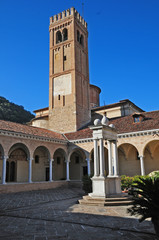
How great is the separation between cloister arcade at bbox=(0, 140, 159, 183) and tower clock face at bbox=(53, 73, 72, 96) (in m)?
7.97

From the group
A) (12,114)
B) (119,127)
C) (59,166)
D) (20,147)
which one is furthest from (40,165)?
(12,114)

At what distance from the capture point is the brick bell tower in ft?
90.8

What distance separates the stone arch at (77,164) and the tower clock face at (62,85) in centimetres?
784

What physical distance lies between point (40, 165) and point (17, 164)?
2769 mm

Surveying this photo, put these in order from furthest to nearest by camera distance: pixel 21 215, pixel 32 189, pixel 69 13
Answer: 1. pixel 69 13
2. pixel 32 189
3. pixel 21 215

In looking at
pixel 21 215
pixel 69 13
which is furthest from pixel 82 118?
pixel 21 215

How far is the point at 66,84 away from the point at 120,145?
11602mm

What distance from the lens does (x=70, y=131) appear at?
26.9m

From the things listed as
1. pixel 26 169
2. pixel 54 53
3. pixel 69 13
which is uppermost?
pixel 69 13

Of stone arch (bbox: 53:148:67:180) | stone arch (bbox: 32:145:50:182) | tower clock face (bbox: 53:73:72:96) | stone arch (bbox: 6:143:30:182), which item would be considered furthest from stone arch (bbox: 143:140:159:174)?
tower clock face (bbox: 53:73:72:96)

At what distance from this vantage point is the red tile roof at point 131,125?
2041 cm

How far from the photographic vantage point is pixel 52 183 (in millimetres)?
21438

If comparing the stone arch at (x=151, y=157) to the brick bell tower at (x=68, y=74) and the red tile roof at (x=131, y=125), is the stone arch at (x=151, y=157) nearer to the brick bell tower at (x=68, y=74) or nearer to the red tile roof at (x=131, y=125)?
the red tile roof at (x=131, y=125)

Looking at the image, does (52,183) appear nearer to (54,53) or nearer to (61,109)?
(61,109)
